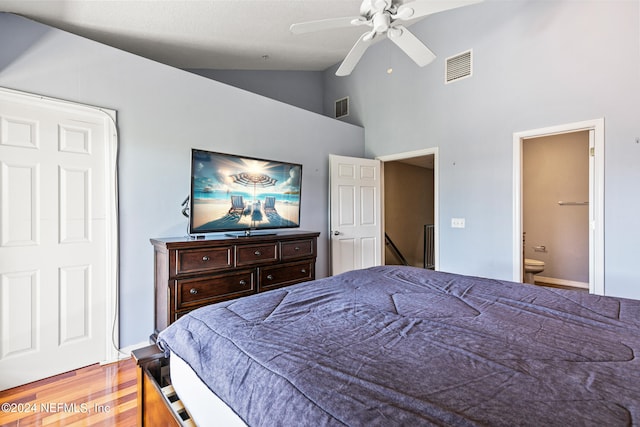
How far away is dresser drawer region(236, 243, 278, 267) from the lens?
2709mm

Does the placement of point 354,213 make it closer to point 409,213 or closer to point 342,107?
point 342,107

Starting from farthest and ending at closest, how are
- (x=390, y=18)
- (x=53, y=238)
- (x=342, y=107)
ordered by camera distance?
1. (x=342, y=107)
2. (x=53, y=238)
3. (x=390, y=18)

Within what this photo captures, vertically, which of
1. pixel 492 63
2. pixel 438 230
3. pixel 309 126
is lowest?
pixel 438 230

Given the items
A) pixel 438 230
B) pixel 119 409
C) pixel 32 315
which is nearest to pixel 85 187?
pixel 32 315

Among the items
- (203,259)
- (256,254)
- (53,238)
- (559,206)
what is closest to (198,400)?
(203,259)

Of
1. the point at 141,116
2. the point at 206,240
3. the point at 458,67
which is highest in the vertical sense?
the point at 458,67

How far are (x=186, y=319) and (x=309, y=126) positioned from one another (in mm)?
3122

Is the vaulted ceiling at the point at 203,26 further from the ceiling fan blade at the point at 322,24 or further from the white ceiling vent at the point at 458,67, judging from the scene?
the white ceiling vent at the point at 458,67

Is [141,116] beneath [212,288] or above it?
above

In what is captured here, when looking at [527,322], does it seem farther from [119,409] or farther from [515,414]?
[119,409]

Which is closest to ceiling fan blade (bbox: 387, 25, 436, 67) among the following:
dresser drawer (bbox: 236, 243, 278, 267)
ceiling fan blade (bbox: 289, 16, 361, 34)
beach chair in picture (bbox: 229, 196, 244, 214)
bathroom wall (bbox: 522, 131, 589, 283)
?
ceiling fan blade (bbox: 289, 16, 361, 34)

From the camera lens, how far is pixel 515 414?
0.64m

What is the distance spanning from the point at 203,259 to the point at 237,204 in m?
0.70

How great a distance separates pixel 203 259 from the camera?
8.11ft
